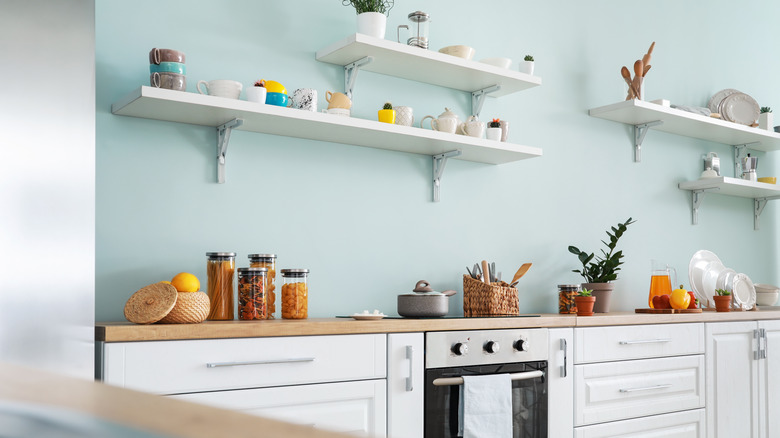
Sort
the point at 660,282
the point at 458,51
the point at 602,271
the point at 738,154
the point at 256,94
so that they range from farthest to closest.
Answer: the point at 738,154 → the point at 660,282 → the point at 602,271 → the point at 458,51 → the point at 256,94

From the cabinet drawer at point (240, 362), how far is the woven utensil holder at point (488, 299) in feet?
2.22

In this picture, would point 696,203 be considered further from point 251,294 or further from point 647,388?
point 251,294

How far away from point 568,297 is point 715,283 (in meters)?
1.09

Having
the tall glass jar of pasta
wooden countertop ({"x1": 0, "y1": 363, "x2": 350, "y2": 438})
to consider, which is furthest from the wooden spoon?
wooden countertop ({"x1": 0, "y1": 363, "x2": 350, "y2": 438})

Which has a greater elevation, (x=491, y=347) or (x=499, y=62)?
(x=499, y=62)

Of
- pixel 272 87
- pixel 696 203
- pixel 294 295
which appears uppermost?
pixel 272 87

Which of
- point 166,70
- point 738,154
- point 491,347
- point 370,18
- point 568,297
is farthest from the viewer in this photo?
point 738,154

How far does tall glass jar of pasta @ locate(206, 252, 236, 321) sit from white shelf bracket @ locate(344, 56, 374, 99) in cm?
85

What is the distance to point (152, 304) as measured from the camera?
1898 millimetres

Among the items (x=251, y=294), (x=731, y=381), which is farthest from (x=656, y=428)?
(x=251, y=294)

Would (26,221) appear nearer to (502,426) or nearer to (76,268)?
(76,268)

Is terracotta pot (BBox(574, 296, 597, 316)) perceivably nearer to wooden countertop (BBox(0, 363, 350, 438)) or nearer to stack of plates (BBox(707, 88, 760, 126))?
stack of plates (BBox(707, 88, 760, 126))

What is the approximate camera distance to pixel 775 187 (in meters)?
4.07

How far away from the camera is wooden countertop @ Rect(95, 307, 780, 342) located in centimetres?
178
